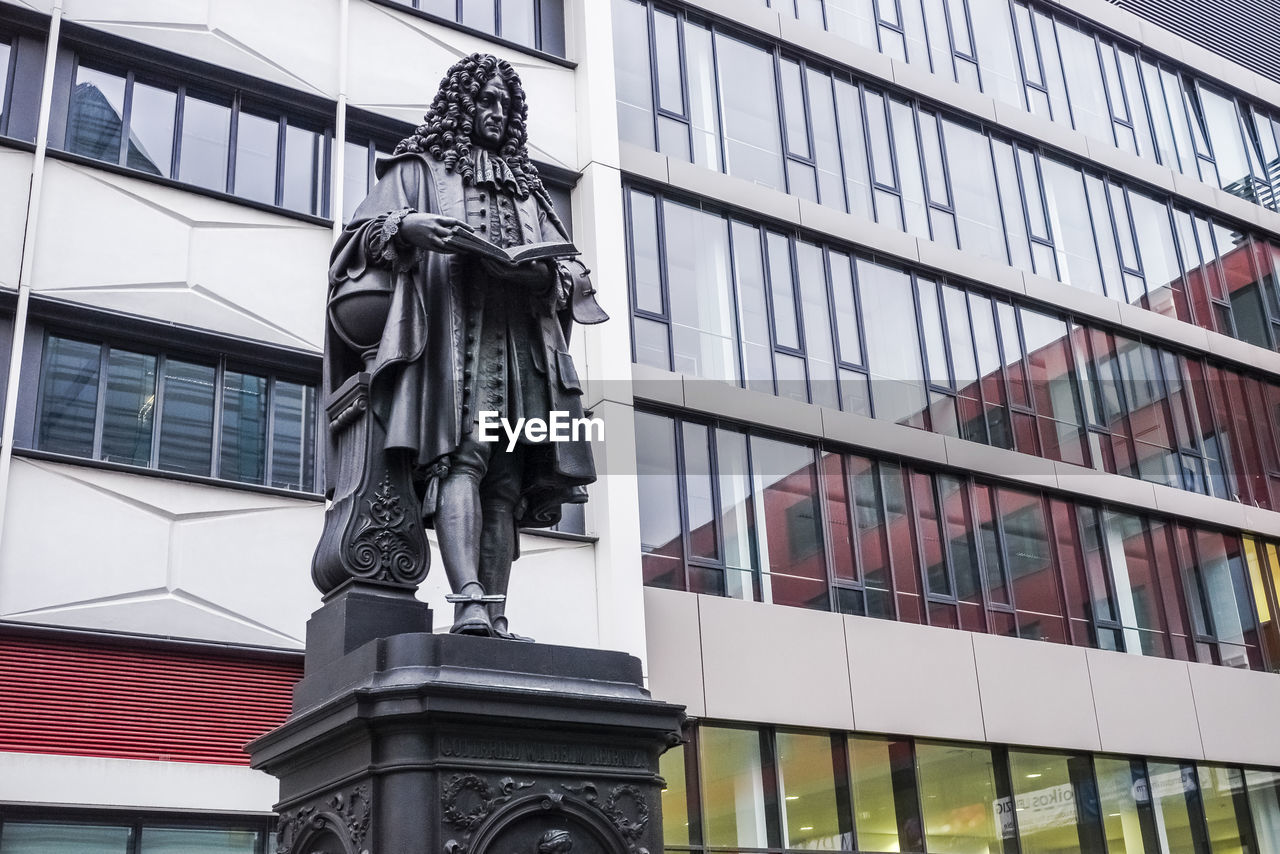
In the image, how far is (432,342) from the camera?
6.50 meters

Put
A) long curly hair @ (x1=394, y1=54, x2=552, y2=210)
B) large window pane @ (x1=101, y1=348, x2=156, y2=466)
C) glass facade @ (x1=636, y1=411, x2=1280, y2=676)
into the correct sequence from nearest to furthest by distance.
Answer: long curly hair @ (x1=394, y1=54, x2=552, y2=210) → large window pane @ (x1=101, y1=348, x2=156, y2=466) → glass facade @ (x1=636, y1=411, x2=1280, y2=676)

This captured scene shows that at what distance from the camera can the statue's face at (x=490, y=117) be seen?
7.09 meters

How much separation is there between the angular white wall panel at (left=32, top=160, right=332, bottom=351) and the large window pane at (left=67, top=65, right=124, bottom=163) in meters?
0.53

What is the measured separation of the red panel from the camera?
14.9 meters

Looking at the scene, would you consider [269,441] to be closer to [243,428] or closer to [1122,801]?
[243,428]

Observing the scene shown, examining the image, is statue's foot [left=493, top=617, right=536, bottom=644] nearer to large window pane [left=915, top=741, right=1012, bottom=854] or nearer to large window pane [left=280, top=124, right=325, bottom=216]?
large window pane [left=280, top=124, right=325, bottom=216]

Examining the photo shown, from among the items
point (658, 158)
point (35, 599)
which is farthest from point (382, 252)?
point (658, 158)

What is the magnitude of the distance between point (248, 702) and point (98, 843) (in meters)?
2.16

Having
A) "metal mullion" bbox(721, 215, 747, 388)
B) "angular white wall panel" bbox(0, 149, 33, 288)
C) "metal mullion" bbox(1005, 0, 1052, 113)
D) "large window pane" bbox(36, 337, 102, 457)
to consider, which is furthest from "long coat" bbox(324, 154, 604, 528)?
"metal mullion" bbox(1005, 0, 1052, 113)

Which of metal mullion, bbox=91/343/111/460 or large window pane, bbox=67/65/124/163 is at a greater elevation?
large window pane, bbox=67/65/124/163

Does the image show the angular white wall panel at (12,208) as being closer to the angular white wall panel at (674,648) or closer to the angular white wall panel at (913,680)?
the angular white wall panel at (674,648)

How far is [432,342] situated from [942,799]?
57.2ft

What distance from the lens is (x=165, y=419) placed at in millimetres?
17047

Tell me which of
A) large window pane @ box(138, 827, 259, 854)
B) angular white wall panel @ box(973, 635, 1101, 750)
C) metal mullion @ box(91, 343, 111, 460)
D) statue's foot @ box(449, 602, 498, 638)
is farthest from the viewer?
angular white wall panel @ box(973, 635, 1101, 750)
